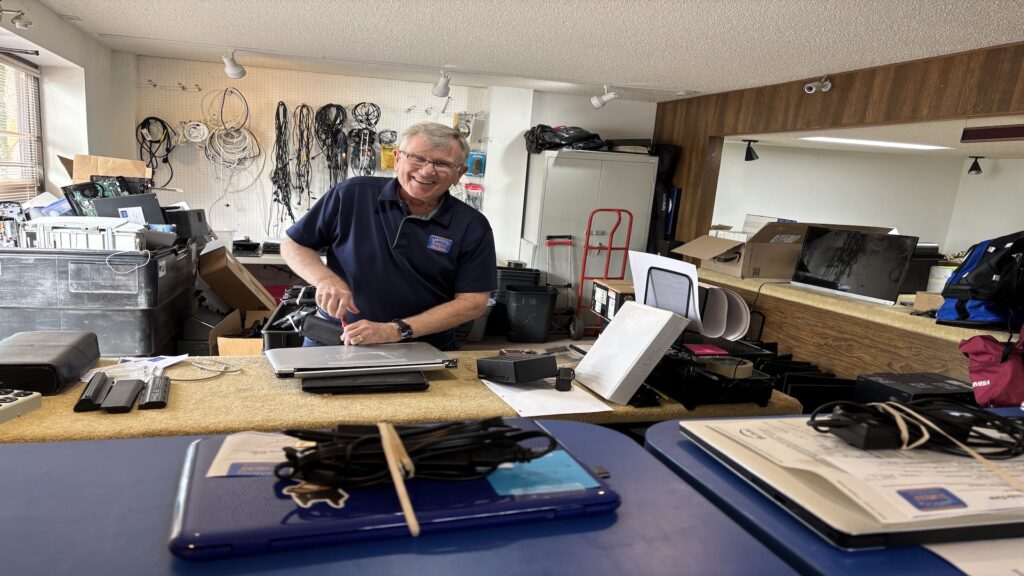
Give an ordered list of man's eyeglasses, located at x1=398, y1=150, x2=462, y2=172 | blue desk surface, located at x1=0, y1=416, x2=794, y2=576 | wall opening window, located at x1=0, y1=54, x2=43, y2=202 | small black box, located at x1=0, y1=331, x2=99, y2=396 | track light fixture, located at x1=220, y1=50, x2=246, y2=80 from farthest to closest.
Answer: track light fixture, located at x1=220, y1=50, x2=246, y2=80 < wall opening window, located at x1=0, y1=54, x2=43, y2=202 < man's eyeglasses, located at x1=398, y1=150, x2=462, y2=172 < small black box, located at x1=0, y1=331, x2=99, y2=396 < blue desk surface, located at x1=0, y1=416, x2=794, y2=576

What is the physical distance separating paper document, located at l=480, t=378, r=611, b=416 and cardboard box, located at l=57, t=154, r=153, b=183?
3566 millimetres

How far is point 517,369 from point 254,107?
5.36 metres

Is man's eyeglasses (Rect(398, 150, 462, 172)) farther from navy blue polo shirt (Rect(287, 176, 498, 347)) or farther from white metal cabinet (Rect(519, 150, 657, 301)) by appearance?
white metal cabinet (Rect(519, 150, 657, 301))

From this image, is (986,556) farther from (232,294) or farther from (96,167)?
(96,167)

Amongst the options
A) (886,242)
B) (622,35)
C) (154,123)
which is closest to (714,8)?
(622,35)

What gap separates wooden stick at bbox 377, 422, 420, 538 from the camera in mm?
668

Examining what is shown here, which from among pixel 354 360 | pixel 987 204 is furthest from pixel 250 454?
pixel 987 204

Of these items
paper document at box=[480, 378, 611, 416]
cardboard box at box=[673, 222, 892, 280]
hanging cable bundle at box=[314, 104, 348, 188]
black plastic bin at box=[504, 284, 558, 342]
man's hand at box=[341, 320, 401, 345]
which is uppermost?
hanging cable bundle at box=[314, 104, 348, 188]

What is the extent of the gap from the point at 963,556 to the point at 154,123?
663cm

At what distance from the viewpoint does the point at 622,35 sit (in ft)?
12.0

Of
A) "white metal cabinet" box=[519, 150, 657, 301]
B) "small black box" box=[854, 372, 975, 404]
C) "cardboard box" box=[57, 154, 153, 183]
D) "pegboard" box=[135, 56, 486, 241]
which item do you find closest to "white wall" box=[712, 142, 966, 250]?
"white metal cabinet" box=[519, 150, 657, 301]

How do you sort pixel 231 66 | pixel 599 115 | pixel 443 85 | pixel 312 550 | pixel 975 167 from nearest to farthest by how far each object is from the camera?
1. pixel 312 550
2. pixel 231 66
3. pixel 443 85
4. pixel 599 115
5. pixel 975 167

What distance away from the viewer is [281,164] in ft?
19.8

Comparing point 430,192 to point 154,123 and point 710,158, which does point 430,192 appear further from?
point 154,123
